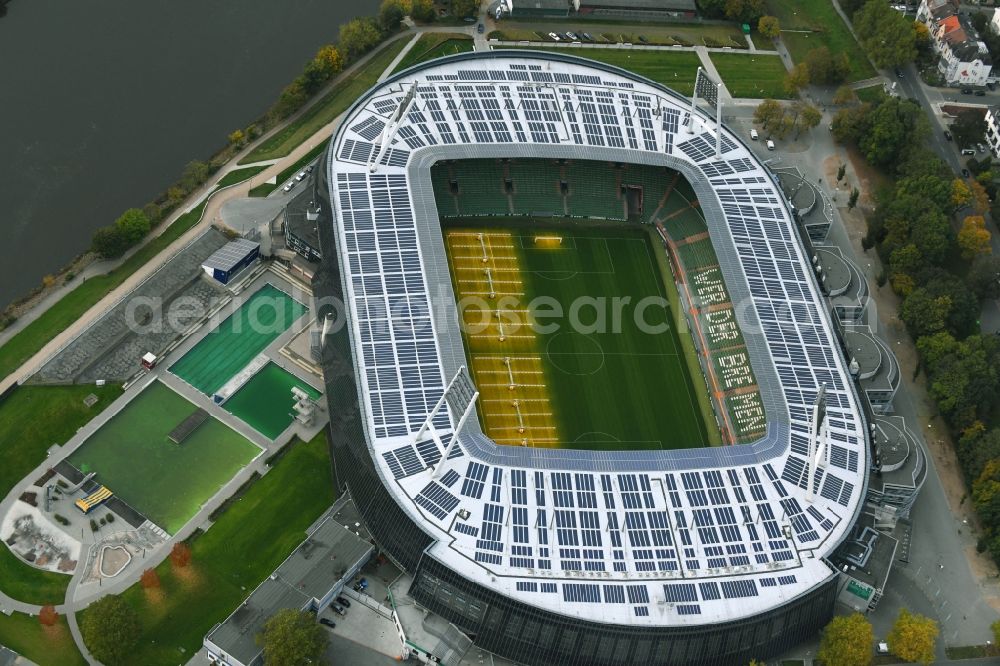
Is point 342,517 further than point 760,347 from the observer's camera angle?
No

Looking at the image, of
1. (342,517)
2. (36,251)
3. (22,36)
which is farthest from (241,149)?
(342,517)

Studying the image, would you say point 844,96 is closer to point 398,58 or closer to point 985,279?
point 985,279

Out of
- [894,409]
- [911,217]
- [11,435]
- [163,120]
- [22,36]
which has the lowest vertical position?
[894,409]

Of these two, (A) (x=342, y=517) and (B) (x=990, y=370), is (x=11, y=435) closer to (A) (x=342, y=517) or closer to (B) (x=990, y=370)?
(A) (x=342, y=517)

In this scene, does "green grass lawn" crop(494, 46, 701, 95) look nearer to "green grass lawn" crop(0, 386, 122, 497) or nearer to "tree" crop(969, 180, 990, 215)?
"tree" crop(969, 180, 990, 215)

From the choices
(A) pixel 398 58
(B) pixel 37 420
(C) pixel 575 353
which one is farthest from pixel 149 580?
(A) pixel 398 58

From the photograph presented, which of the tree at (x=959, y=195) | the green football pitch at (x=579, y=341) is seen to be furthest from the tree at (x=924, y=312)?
the green football pitch at (x=579, y=341)
